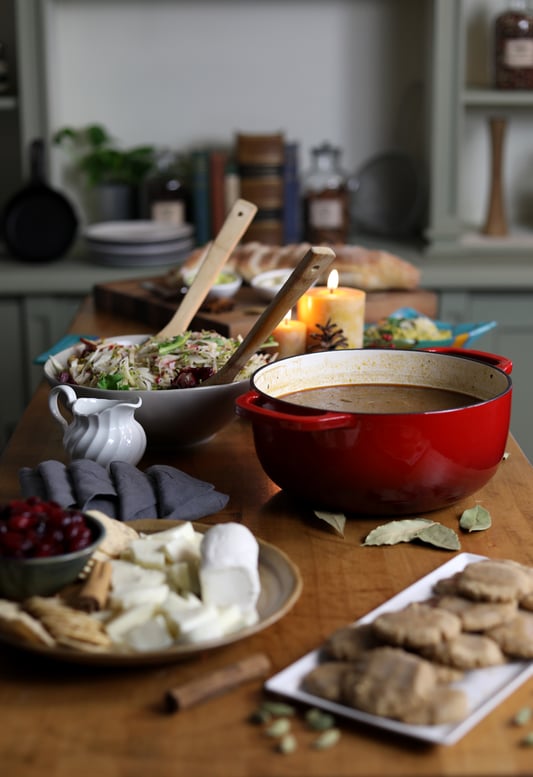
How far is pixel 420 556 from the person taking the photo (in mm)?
1093

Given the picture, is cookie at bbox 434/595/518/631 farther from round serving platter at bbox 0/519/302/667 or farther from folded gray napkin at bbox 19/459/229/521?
folded gray napkin at bbox 19/459/229/521

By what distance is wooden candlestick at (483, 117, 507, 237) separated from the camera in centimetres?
362

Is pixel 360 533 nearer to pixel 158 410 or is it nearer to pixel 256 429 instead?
pixel 256 429

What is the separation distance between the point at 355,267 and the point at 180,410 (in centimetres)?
117

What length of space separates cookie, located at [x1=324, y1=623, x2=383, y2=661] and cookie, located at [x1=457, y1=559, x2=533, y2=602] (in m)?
0.10

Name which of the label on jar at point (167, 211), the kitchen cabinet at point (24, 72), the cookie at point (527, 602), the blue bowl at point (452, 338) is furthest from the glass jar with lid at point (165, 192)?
the cookie at point (527, 602)

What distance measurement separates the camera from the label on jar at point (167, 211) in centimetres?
359

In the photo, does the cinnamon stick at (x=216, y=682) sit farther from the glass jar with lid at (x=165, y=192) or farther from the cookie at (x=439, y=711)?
the glass jar with lid at (x=165, y=192)

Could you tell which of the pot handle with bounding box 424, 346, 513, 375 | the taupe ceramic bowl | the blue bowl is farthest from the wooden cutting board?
the pot handle with bounding box 424, 346, 513, 375

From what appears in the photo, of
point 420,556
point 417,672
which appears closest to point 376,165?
point 420,556

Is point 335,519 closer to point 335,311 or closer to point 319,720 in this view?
point 319,720

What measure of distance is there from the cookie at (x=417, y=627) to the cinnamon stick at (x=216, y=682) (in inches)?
4.1

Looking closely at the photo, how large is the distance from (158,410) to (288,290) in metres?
0.27

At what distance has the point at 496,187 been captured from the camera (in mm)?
3686
